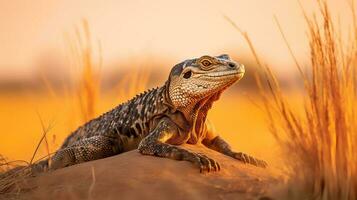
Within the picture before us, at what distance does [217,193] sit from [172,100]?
2.04 m

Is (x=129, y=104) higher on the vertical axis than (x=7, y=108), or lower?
higher

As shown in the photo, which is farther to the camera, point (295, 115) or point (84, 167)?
point (84, 167)

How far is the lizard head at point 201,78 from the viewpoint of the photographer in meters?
7.24

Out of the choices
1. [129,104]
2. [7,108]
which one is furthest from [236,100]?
[129,104]

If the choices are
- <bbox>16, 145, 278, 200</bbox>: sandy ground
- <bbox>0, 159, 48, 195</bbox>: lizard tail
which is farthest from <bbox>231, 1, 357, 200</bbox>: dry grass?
<bbox>0, 159, 48, 195</bbox>: lizard tail

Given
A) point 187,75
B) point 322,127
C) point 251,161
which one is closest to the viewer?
point 322,127

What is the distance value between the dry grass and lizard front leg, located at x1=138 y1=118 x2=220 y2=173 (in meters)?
0.76

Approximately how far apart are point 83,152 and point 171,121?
3.53ft

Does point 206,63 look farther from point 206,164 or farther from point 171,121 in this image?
point 206,164

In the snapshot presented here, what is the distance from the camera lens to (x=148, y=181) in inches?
238

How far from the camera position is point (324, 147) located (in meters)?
5.63

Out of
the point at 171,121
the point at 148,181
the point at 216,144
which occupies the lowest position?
the point at 216,144

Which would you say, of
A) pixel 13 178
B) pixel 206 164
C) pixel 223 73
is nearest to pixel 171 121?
pixel 223 73

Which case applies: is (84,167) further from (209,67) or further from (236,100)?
(236,100)
